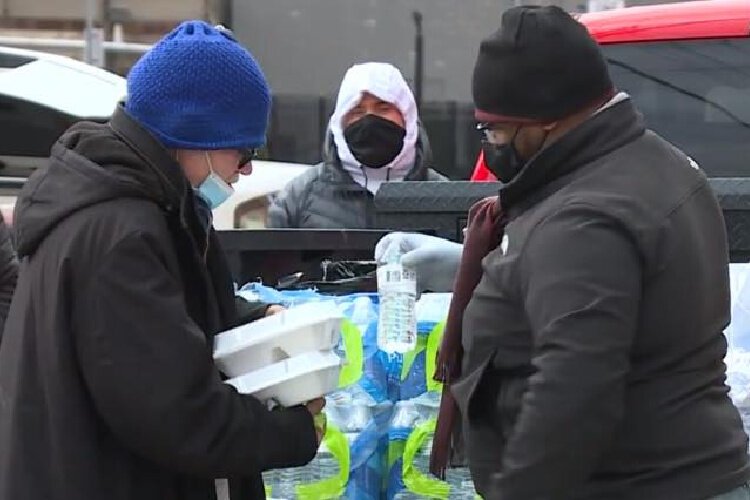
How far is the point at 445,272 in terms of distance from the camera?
2.88 meters

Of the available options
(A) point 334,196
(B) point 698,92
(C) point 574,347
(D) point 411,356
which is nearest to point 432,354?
(D) point 411,356

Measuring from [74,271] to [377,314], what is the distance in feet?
3.52

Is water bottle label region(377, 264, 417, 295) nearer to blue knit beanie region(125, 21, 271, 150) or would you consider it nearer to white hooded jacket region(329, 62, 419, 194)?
blue knit beanie region(125, 21, 271, 150)

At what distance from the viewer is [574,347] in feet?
5.91

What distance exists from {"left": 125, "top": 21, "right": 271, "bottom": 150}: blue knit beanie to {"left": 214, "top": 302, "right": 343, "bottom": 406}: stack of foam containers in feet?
1.05

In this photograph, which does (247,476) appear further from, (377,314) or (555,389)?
(377,314)

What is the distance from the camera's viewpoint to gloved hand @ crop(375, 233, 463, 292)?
2811 millimetres

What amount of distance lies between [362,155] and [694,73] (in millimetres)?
1544

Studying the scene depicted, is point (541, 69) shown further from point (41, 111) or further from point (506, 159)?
point (41, 111)

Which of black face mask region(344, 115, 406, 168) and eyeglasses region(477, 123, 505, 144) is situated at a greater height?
eyeglasses region(477, 123, 505, 144)

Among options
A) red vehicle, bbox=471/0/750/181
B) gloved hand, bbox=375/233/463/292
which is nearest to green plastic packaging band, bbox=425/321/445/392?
gloved hand, bbox=375/233/463/292

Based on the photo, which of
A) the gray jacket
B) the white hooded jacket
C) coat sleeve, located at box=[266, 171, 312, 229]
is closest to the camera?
the white hooded jacket

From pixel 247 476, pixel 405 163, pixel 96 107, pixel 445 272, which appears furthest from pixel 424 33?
pixel 247 476

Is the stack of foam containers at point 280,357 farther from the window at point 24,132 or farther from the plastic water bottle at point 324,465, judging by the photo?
the window at point 24,132
